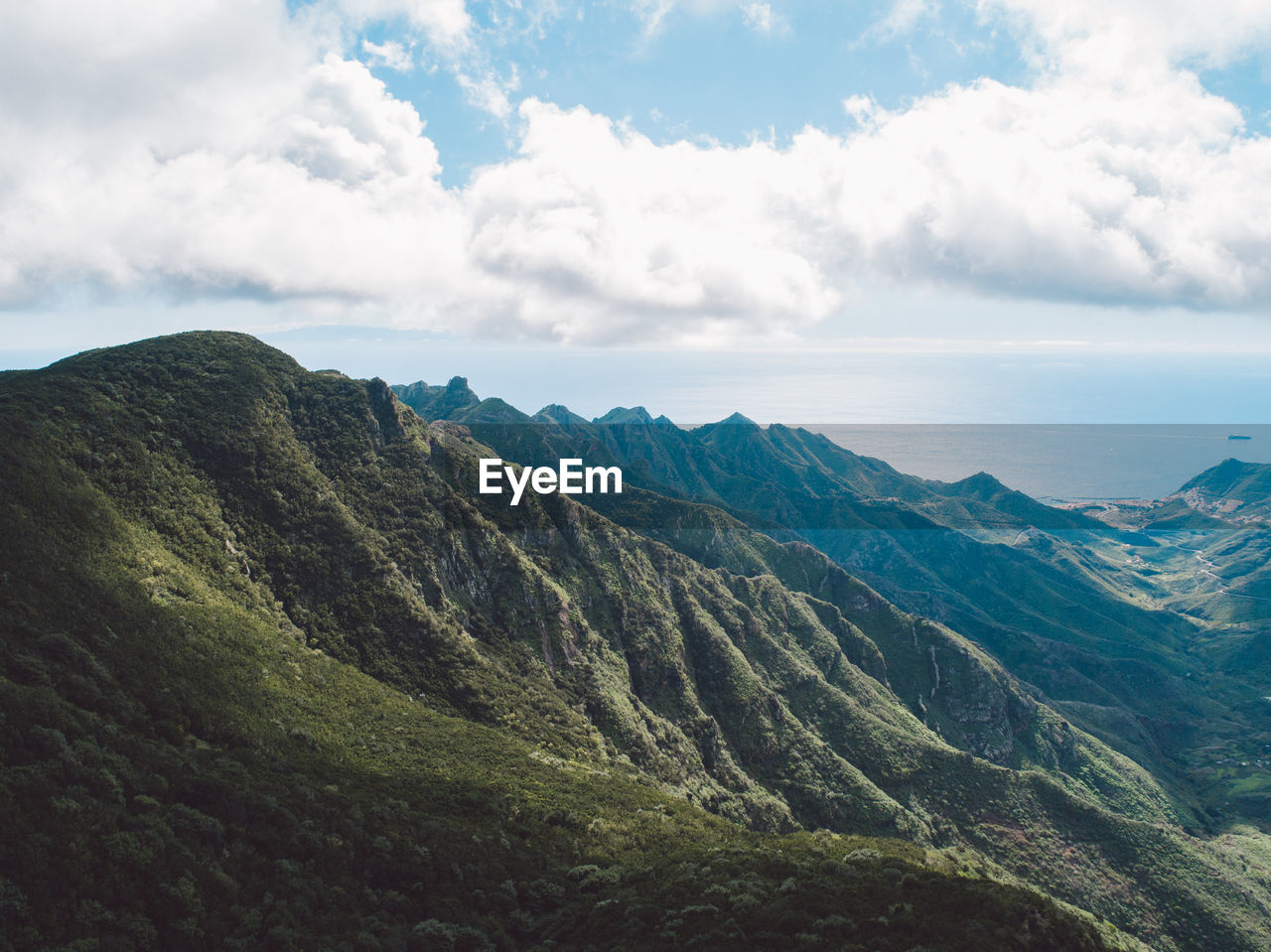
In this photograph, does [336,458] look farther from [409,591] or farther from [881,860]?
[881,860]

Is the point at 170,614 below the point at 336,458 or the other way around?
below

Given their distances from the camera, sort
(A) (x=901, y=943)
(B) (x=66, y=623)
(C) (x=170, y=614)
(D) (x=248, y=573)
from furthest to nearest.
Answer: (D) (x=248, y=573) < (C) (x=170, y=614) < (B) (x=66, y=623) < (A) (x=901, y=943)

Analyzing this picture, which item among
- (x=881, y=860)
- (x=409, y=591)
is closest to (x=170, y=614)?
(x=409, y=591)

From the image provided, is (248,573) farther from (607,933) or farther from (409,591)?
(607,933)

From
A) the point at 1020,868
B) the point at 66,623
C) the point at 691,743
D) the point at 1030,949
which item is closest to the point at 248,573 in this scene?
the point at 66,623

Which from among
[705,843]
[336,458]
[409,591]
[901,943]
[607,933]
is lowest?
[705,843]

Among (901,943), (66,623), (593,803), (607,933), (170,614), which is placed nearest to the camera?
(901,943)

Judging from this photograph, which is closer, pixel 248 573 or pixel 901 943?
pixel 901 943
